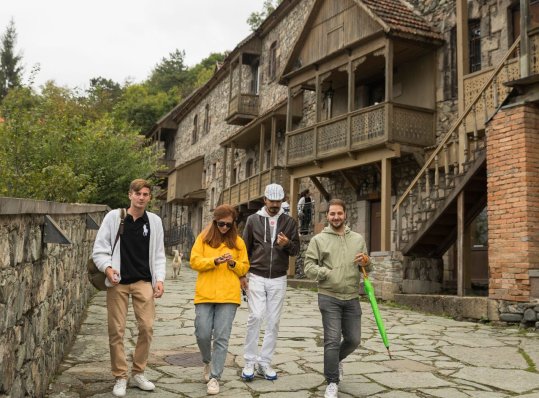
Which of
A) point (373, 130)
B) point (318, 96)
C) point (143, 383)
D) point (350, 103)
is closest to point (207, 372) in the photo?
point (143, 383)

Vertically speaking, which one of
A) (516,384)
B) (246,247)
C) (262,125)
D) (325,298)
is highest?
(262,125)

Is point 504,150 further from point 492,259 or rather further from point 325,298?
point 325,298

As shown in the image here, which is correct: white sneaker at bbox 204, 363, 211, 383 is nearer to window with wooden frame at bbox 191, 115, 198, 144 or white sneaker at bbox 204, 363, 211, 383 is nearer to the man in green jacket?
the man in green jacket

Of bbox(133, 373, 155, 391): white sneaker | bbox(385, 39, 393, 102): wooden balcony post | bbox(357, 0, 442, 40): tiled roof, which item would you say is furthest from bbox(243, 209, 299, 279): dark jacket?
bbox(357, 0, 442, 40): tiled roof

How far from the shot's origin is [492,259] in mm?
8891

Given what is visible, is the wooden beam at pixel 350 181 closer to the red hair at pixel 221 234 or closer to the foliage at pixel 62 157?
the foliage at pixel 62 157

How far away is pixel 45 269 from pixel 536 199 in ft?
24.2

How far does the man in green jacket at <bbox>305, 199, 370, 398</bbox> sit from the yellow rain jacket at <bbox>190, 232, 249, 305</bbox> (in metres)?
0.64

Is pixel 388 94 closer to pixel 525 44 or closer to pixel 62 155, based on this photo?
pixel 525 44

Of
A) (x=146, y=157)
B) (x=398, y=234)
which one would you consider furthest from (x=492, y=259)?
(x=146, y=157)

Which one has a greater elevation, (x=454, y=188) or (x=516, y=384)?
(x=454, y=188)

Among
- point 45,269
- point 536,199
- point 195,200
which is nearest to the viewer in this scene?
point 45,269

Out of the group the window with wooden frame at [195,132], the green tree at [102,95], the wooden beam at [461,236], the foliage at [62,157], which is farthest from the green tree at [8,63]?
the wooden beam at [461,236]

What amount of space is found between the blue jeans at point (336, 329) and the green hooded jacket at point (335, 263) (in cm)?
7
